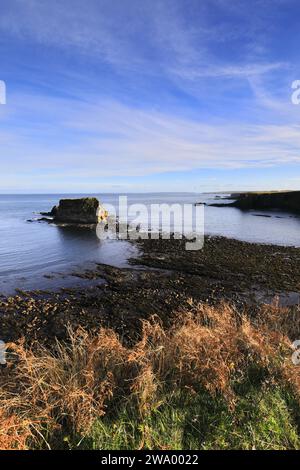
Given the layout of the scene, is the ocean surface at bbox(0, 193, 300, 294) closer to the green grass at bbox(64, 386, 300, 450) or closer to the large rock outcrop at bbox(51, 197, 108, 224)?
the large rock outcrop at bbox(51, 197, 108, 224)

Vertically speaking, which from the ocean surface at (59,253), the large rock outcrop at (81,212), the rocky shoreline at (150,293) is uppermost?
the large rock outcrop at (81,212)

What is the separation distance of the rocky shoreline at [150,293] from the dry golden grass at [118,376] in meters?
2.90

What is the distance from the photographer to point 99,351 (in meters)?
7.05

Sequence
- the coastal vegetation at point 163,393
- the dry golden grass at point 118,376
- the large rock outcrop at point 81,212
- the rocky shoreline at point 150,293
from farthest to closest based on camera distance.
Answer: the large rock outcrop at point 81,212, the rocky shoreline at point 150,293, the dry golden grass at point 118,376, the coastal vegetation at point 163,393

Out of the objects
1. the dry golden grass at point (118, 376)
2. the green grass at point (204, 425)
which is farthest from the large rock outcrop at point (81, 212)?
the green grass at point (204, 425)

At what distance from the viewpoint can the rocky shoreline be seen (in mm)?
13057

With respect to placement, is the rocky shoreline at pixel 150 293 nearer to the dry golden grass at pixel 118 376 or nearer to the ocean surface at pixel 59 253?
the ocean surface at pixel 59 253

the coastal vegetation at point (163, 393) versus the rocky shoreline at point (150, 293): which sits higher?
the coastal vegetation at point (163, 393)

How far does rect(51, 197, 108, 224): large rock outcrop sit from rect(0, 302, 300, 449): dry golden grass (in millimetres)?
43781

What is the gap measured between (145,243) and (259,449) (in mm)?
28166

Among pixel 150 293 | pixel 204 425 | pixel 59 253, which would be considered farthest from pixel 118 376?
pixel 59 253

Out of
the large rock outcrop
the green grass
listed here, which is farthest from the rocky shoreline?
the large rock outcrop

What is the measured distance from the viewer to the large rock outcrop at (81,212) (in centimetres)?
5047

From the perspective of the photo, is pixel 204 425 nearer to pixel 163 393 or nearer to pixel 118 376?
pixel 163 393
